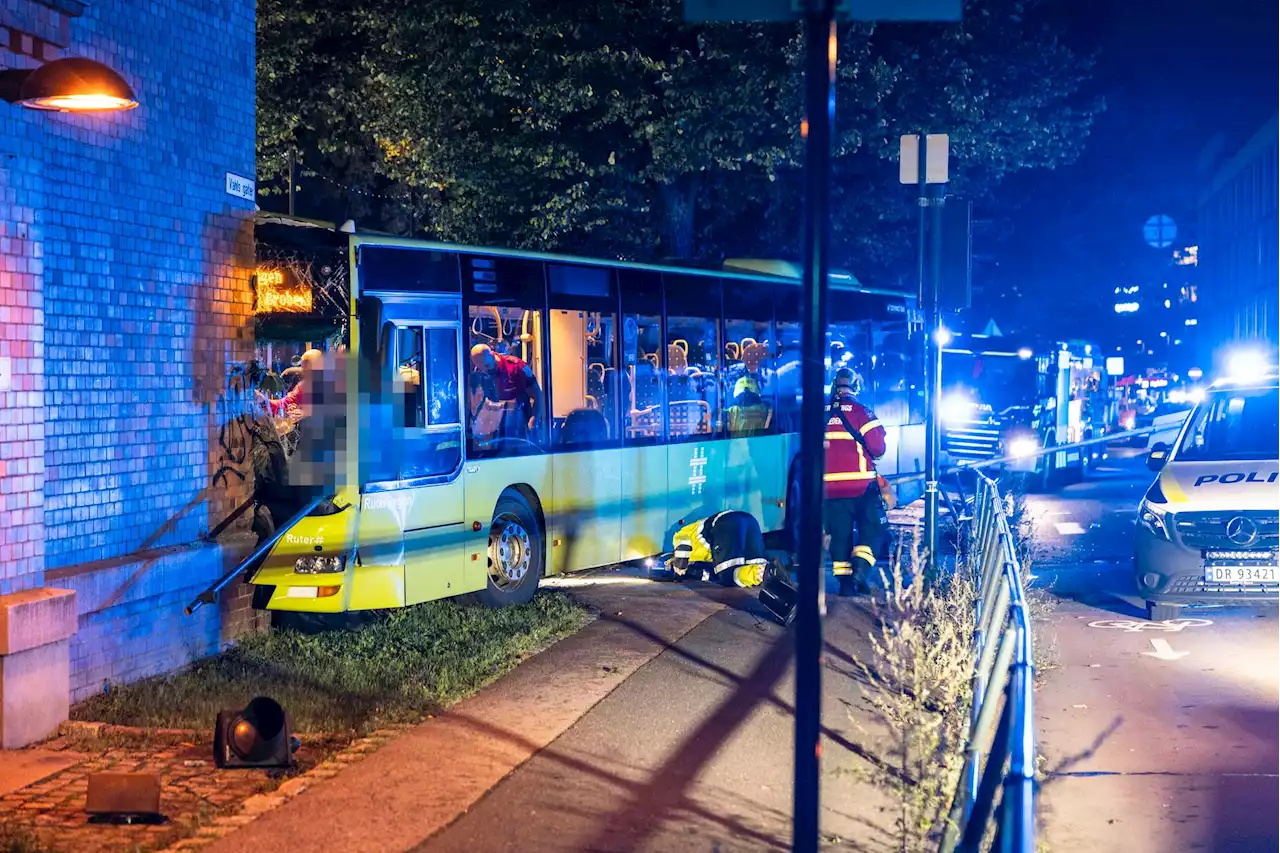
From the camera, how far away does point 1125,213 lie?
45.4 metres

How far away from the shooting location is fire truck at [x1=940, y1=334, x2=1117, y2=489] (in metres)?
26.2

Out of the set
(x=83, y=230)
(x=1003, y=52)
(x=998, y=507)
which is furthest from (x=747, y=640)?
(x=1003, y=52)

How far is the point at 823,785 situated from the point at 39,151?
214 inches

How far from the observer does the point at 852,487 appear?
12961 millimetres

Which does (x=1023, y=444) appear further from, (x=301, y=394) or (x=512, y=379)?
(x=301, y=394)

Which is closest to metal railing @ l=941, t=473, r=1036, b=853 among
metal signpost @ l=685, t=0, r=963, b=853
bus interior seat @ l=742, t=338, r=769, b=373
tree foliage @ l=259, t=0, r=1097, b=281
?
metal signpost @ l=685, t=0, r=963, b=853

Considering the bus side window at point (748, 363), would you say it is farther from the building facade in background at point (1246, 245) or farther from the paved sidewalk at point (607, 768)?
the building facade in background at point (1246, 245)

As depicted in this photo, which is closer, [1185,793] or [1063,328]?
[1185,793]

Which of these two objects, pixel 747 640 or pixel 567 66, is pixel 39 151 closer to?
pixel 747 640

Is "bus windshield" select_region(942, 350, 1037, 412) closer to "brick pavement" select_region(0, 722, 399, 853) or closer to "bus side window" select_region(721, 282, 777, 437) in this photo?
"bus side window" select_region(721, 282, 777, 437)

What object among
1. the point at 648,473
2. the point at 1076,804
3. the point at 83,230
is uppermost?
the point at 83,230

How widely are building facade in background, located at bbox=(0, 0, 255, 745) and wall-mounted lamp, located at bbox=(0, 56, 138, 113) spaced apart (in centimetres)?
14

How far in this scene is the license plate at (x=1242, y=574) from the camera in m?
10.9

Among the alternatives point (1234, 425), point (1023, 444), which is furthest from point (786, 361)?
point (1023, 444)
